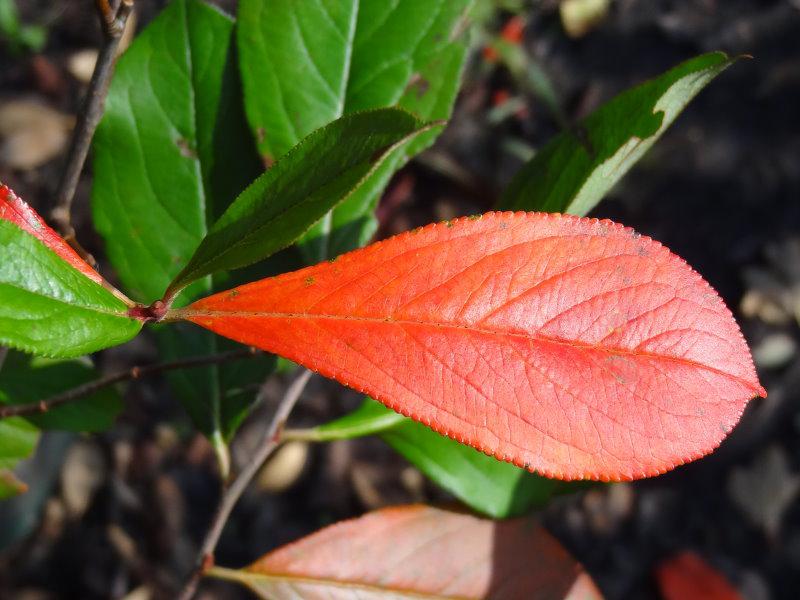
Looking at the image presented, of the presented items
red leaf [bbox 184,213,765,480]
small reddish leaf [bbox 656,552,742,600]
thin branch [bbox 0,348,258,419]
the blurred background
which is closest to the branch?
thin branch [bbox 0,348,258,419]

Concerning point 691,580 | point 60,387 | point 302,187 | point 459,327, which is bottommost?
point 691,580

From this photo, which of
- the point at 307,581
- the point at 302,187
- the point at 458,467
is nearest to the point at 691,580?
the point at 458,467

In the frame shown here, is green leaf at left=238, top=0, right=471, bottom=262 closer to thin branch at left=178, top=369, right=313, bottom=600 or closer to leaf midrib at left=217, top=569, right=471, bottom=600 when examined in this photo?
thin branch at left=178, top=369, right=313, bottom=600

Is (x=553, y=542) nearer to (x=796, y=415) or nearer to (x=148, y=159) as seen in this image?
(x=148, y=159)

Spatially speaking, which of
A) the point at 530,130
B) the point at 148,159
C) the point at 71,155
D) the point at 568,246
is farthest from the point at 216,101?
the point at 530,130

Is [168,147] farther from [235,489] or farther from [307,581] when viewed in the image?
[307,581]

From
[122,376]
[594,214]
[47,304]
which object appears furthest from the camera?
[594,214]
